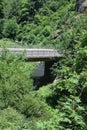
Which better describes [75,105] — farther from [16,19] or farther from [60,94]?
[16,19]

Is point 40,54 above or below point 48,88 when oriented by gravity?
below

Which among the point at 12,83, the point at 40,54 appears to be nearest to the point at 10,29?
the point at 40,54

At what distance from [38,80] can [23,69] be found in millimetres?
35388

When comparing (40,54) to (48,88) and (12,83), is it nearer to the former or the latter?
(48,88)

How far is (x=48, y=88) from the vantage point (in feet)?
157

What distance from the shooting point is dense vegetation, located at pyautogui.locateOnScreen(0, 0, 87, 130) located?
19.4ft

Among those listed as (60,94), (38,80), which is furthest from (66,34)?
(38,80)

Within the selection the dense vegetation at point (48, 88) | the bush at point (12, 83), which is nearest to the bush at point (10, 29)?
the dense vegetation at point (48, 88)

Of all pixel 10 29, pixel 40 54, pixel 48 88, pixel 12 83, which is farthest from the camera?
pixel 10 29

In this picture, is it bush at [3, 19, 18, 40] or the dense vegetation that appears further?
bush at [3, 19, 18, 40]

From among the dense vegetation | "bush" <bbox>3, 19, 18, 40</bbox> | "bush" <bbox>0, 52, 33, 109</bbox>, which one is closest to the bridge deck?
the dense vegetation

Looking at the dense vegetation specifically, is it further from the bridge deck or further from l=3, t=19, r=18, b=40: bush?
the bridge deck

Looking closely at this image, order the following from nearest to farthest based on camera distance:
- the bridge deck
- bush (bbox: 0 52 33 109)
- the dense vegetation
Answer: the dense vegetation → bush (bbox: 0 52 33 109) → the bridge deck

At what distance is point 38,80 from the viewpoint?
229ft
